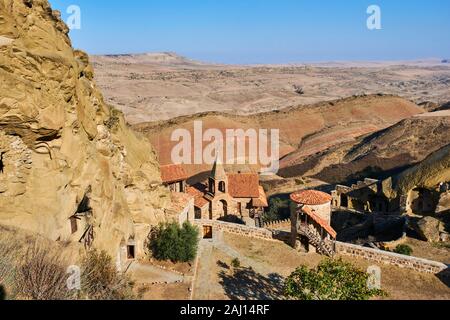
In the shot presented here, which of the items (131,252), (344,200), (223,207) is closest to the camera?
(131,252)

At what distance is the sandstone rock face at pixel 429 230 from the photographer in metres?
30.5

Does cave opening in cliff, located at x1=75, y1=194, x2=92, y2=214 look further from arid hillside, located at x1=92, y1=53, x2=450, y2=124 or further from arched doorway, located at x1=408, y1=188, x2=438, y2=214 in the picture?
arid hillside, located at x1=92, y1=53, x2=450, y2=124

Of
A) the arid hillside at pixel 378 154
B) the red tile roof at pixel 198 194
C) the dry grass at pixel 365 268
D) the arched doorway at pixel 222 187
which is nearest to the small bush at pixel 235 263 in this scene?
the dry grass at pixel 365 268

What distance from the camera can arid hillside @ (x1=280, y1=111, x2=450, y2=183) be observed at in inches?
2373

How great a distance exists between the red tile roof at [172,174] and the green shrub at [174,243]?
9248 millimetres

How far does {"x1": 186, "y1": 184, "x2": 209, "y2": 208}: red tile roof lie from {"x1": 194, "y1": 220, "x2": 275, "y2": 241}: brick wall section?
13.5ft

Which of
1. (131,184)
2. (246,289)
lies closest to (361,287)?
(246,289)

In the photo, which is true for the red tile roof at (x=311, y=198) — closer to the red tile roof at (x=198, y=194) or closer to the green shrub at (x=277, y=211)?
the red tile roof at (x=198, y=194)

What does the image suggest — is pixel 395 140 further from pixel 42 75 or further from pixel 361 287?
pixel 42 75

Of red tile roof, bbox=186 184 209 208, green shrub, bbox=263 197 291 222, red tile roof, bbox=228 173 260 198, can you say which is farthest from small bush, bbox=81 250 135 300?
green shrub, bbox=263 197 291 222

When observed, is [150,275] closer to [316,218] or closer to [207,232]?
[207,232]

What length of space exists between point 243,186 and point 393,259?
17357mm

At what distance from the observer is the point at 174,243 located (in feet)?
84.6

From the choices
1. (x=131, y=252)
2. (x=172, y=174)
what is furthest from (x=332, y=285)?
(x=172, y=174)
